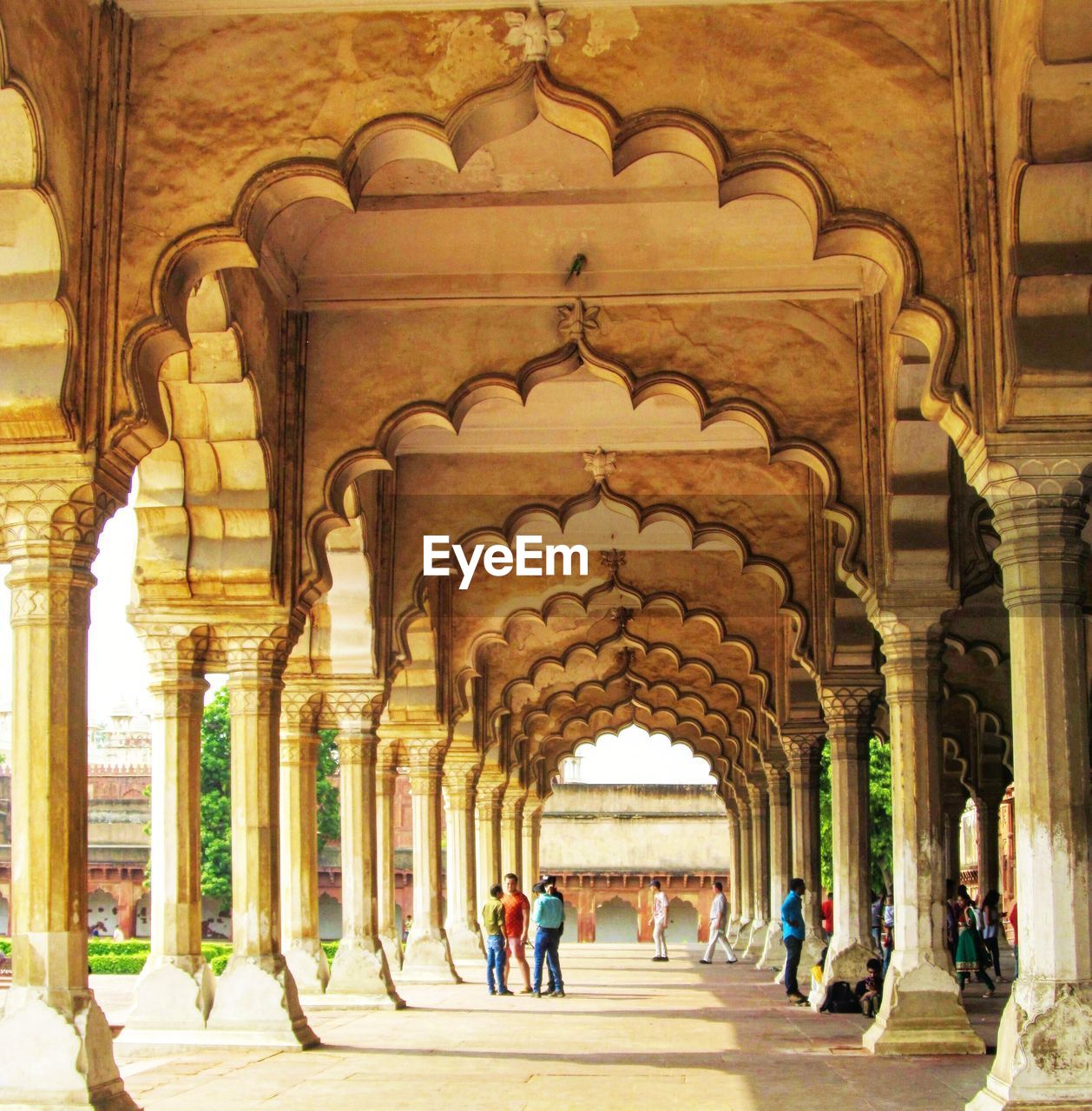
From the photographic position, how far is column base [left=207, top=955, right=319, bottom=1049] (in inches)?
497

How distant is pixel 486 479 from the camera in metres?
17.6

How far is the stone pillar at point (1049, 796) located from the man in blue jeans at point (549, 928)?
952 cm

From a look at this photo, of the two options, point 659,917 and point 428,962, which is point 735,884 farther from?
point 428,962

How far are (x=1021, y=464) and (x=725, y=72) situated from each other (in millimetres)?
2566

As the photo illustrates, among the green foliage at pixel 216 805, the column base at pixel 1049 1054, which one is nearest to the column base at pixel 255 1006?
the column base at pixel 1049 1054

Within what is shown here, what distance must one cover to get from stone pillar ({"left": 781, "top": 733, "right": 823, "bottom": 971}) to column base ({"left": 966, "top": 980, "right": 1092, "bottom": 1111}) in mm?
11489

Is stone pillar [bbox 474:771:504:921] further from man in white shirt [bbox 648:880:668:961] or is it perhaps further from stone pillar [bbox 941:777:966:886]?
stone pillar [bbox 941:777:966:886]

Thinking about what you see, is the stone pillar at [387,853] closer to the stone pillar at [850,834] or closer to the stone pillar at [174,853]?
the stone pillar at [850,834]

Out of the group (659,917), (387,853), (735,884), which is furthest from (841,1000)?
(735,884)

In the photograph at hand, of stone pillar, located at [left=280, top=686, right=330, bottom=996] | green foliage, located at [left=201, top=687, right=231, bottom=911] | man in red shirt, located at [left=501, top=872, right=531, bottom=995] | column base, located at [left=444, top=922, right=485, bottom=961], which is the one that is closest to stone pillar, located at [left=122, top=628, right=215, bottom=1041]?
stone pillar, located at [left=280, top=686, right=330, bottom=996]

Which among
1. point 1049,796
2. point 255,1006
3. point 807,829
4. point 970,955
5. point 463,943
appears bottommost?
point 463,943

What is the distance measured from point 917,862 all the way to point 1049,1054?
4.04 meters

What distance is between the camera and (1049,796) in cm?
867

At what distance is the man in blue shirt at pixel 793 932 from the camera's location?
17.4m
